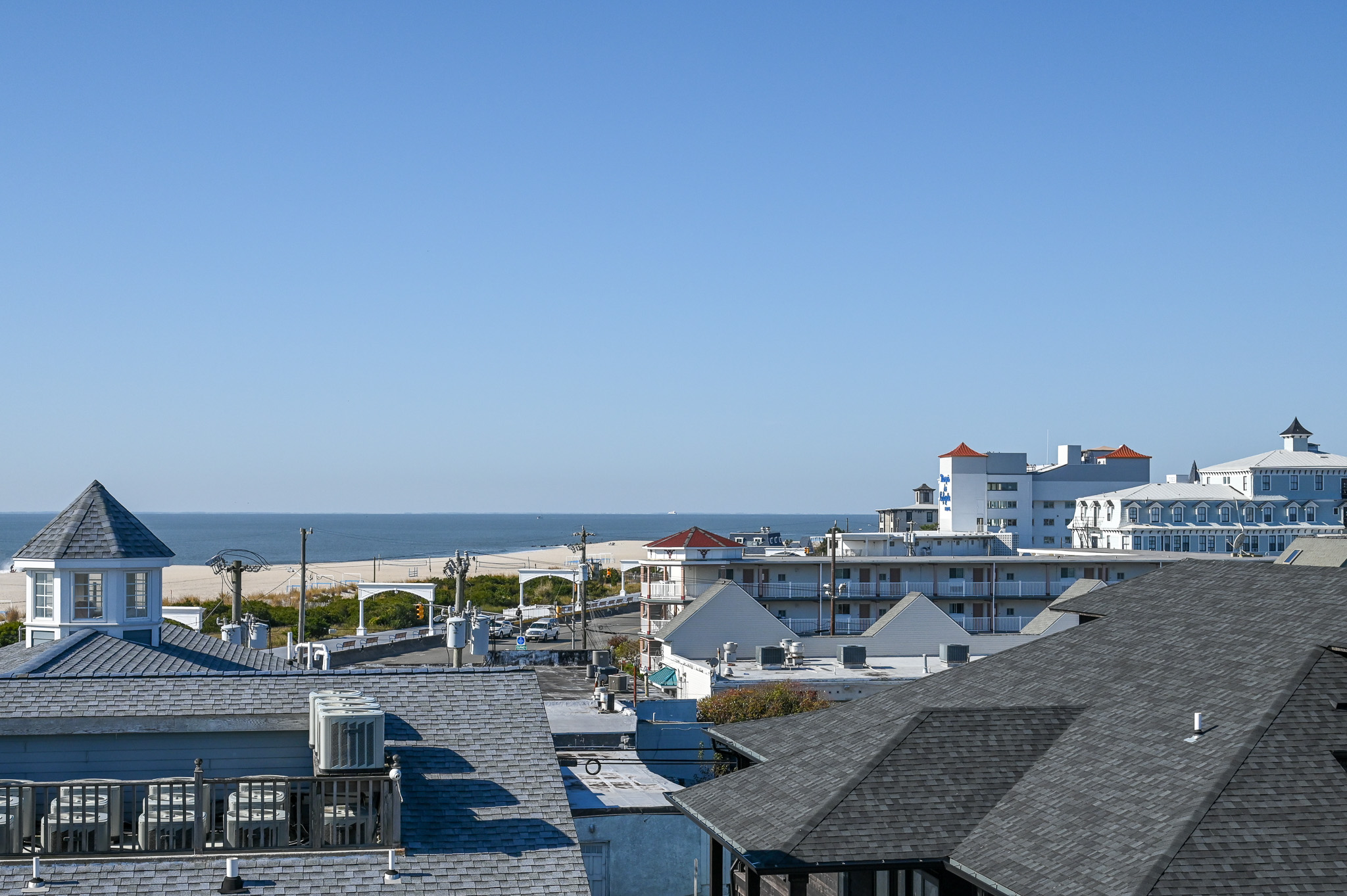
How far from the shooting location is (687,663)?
47.9m

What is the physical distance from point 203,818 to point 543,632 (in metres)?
66.7

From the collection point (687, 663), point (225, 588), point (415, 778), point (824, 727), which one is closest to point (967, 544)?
point (687, 663)

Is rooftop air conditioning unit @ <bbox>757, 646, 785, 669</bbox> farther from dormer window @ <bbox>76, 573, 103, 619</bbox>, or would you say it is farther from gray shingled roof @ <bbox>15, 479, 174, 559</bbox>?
dormer window @ <bbox>76, 573, 103, 619</bbox>

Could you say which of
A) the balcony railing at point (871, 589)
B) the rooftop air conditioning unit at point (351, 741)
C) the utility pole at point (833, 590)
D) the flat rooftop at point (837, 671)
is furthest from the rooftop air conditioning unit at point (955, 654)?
the rooftop air conditioning unit at point (351, 741)

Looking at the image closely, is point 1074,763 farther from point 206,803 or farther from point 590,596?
point 590,596

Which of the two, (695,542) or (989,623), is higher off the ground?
(695,542)

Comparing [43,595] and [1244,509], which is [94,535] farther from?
[1244,509]

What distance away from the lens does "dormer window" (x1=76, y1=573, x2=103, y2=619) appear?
29.3m

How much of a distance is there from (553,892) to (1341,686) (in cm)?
991

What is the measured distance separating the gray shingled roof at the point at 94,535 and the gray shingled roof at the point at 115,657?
194 cm

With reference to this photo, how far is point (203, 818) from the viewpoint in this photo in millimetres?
14438

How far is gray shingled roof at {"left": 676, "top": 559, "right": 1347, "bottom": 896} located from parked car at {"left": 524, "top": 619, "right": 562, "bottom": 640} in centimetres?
5917

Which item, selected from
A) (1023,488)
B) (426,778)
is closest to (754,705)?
(426,778)

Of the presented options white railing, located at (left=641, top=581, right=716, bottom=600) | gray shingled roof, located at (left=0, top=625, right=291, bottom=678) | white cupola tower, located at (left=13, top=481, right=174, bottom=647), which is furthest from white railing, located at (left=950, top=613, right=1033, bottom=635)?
white cupola tower, located at (left=13, top=481, right=174, bottom=647)
